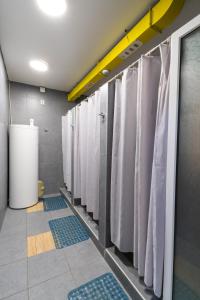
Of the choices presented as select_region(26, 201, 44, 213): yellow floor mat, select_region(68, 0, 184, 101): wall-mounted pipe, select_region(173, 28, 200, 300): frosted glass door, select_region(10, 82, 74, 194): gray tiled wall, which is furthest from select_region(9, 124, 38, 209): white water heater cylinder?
select_region(173, 28, 200, 300): frosted glass door

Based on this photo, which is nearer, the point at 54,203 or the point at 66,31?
the point at 66,31

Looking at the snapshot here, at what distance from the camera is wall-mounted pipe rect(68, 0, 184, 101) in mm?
1196

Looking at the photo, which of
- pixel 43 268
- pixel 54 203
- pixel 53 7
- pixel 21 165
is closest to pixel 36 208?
pixel 54 203

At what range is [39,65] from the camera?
2420 mm

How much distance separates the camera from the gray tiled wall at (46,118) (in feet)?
10.4

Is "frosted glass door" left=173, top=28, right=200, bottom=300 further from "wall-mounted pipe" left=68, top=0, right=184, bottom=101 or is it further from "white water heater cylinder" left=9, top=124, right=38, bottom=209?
"white water heater cylinder" left=9, top=124, right=38, bottom=209

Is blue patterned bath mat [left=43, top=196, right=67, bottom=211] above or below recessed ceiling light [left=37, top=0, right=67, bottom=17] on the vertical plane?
below

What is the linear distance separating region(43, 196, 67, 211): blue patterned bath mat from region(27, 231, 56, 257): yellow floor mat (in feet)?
2.52

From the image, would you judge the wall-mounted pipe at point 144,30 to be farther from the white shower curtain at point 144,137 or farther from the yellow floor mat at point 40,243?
the yellow floor mat at point 40,243

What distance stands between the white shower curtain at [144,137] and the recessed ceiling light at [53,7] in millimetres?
935

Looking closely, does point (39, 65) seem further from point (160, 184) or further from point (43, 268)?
point (43, 268)

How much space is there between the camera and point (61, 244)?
1770mm

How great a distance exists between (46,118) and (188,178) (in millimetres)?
3275

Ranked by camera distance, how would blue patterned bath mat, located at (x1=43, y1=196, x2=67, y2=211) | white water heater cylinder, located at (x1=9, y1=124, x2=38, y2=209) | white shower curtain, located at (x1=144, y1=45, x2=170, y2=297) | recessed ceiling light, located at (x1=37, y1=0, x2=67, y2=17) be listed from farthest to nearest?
blue patterned bath mat, located at (x1=43, y1=196, x2=67, y2=211) < white water heater cylinder, located at (x1=9, y1=124, x2=38, y2=209) < recessed ceiling light, located at (x1=37, y1=0, x2=67, y2=17) < white shower curtain, located at (x1=144, y1=45, x2=170, y2=297)
